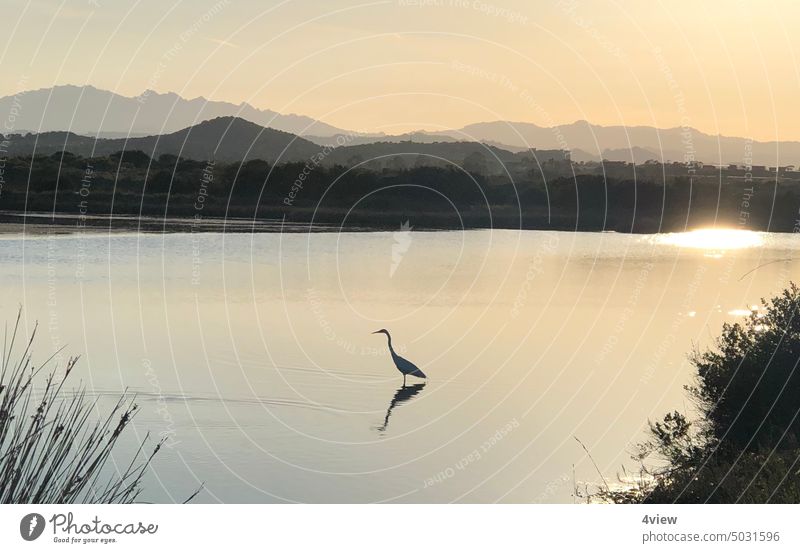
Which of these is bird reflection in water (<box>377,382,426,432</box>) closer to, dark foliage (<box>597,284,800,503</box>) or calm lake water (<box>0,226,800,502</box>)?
calm lake water (<box>0,226,800,502</box>)

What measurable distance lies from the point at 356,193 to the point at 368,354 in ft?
141

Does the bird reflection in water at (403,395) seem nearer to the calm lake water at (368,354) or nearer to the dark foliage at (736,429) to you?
the calm lake water at (368,354)

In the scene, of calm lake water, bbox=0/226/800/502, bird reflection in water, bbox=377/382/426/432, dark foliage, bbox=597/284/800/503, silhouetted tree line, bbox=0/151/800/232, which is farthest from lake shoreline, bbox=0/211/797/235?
dark foliage, bbox=597/284/800/503

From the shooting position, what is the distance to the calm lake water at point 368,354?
15648 millimetres

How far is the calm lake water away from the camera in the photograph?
1565cm

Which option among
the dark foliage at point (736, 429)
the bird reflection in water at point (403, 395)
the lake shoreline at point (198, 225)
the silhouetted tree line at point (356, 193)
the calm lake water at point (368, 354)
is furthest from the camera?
the silhouetted tree line at point (356, 193)

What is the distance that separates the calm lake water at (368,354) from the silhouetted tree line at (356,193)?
1651cm

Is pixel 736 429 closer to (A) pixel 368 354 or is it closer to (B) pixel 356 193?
(A) pixel 368 354

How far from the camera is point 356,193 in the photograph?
66.0 m

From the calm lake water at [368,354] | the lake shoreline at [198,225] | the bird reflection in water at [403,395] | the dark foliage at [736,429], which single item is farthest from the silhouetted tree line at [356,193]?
the dark foliage at [736,429]

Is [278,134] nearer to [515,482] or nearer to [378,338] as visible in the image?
[378,338]

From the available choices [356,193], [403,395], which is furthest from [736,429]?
[356,193]

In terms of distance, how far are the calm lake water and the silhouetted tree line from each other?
16510 mm
